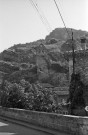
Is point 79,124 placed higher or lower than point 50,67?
lower

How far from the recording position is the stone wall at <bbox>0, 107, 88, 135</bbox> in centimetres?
1172

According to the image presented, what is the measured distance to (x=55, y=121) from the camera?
46.2 ft

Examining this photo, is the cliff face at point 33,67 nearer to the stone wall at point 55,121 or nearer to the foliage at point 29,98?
the foliage at point 29,98

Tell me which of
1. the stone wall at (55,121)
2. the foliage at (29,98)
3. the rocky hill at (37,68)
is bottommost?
the stone wall at (55,121)

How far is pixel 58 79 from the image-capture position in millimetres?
87000

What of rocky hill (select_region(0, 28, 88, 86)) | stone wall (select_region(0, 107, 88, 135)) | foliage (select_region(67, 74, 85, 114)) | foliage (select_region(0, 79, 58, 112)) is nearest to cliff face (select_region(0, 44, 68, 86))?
rocky hill (select_region(0, 28, 88, 86))

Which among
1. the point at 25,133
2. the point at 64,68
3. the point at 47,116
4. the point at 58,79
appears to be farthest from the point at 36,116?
the point at 64,68

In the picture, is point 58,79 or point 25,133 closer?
point 25,133

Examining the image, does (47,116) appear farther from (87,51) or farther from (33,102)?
(87,51)

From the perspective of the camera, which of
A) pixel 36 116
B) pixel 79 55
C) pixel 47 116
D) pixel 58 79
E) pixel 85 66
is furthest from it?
pixel 58 79

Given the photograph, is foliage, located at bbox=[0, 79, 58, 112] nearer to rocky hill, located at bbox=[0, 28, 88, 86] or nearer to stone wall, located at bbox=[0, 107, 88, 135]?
stone wall, located at bbox=[0, 107, 88, 135]

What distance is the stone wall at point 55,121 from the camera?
461 inches

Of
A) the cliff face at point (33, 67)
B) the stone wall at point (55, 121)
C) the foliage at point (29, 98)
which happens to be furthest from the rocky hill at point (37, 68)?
the stone wall at point (55, 121)

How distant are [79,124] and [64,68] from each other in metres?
82.0
